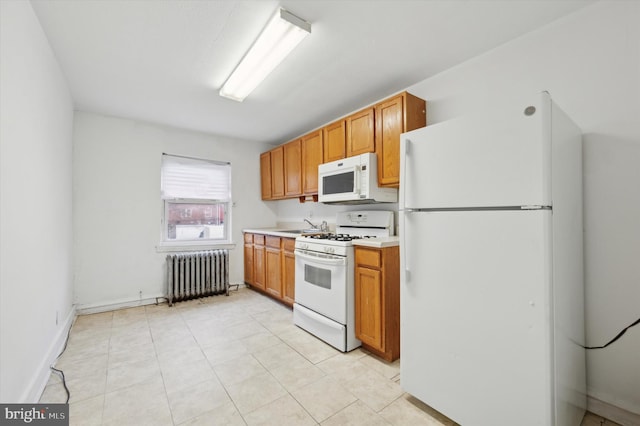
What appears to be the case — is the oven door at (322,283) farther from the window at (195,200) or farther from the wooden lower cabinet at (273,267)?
the window at (195,200)

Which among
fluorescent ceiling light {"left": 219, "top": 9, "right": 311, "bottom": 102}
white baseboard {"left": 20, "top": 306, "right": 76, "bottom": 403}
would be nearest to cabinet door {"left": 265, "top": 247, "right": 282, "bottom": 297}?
fluorescent ceiling light {"left": 219, "top": 9, "right": 311, "bottom": 102}

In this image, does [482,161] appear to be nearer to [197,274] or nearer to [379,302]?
[379,302]

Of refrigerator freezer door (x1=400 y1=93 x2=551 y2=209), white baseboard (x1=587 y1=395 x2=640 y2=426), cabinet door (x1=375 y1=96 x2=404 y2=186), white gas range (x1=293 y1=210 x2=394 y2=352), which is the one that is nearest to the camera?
refrigerator freezer door (x1=400 y1=93 x2=551 y2=209)

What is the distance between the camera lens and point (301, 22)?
1.75 metres

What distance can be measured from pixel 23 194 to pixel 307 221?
2907 mm

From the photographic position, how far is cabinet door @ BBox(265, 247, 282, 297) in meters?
3.48

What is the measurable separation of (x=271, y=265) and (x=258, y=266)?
412mm

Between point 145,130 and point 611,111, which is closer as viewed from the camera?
point 611,111

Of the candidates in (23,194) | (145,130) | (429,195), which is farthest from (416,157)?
(145,130)

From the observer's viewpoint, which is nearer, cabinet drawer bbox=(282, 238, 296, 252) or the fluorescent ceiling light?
the fluorescent ceiling light

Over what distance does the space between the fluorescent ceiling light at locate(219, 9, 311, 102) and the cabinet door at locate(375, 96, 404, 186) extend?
1.02 metres

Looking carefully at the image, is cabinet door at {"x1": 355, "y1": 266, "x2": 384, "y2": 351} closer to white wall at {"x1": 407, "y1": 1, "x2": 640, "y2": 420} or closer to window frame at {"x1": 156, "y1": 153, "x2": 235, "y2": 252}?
white wall at {"x1": 407, "y1": 1, "x2": 640, "y2": 420}

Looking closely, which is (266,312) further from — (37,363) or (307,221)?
(37,363)

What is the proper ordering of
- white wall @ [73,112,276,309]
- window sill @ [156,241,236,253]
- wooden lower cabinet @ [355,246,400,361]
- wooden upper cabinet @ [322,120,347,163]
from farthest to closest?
1. window sill @ [156,241,236,253]
2. white wall @ [73,112,276,309]
3. wooden upper cabinet @ [322,120,347,163]
4. wooden lower cabinet @ [355,246,400,361]
